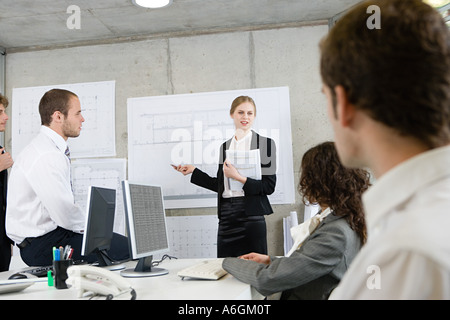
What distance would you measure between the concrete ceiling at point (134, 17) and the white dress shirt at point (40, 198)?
60.2 inches

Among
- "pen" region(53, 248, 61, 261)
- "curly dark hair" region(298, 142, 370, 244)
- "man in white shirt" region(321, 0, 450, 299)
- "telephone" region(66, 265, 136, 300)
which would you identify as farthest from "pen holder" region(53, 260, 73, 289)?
"man in white shirt" region(321, 0, 450, 299)

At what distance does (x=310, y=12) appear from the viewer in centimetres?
365

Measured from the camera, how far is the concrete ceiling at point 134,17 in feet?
11.1

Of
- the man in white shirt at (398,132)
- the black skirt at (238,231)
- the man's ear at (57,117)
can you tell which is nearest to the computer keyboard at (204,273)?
the man in white shirt at (398,132)

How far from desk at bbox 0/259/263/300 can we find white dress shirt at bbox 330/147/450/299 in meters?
0.73

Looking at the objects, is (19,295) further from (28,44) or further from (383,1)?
(28,44)

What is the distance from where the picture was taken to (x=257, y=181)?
3.19 m

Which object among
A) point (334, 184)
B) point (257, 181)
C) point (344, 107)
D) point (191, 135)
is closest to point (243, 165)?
point (257, 181)

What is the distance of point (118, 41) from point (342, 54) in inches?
149

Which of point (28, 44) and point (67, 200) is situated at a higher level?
point (28, 44)

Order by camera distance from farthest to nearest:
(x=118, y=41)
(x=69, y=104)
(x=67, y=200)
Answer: (x=118, y=41) < (x=69, y=104) < (x=67, y=200)

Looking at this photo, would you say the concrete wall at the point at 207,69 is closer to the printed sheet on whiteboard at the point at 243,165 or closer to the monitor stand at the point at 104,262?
the printed sheet on whiteboard at the point at 243,165

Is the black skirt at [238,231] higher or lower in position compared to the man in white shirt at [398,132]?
lower

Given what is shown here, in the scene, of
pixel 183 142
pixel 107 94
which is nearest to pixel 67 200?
pixel 183 142
